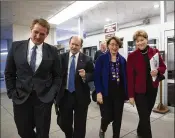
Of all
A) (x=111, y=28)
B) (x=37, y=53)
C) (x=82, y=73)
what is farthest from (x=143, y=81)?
(x=111, y=28)

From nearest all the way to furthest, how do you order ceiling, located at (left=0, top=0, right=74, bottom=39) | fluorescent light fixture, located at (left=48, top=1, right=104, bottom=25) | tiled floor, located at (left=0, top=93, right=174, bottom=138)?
tiled floor, located at (left=0, top=93, right=174, bottom=138), ceiling, located at (left=0, top=0, right=74, bottom=39), fluorescent light fixture, located at (left=48, top=1, right=104, bottom=25)

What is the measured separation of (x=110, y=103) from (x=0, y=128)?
7.71 feet

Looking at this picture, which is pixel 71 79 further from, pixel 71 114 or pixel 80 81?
pixel 71 114

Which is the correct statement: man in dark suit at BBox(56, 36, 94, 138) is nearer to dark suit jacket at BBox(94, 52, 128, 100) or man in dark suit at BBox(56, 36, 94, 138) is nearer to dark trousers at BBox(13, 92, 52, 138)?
dark suit jacket at BBox(94, 52, 128, 100)

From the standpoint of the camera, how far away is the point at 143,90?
223 centimetres

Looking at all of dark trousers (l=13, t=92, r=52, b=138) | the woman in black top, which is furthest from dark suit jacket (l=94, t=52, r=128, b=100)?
dark trousers (l=13, t=92, r=52, b=138)

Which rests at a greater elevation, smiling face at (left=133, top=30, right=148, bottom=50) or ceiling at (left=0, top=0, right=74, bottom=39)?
ceiling at (left=0, top=0, right=74, bottom=39)

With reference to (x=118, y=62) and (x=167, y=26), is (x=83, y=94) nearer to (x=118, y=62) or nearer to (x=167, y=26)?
(x=118, y=62)

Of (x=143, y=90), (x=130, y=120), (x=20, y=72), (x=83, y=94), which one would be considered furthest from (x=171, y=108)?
(x=20, y=72)

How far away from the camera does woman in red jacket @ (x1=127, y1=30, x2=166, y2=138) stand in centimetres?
221

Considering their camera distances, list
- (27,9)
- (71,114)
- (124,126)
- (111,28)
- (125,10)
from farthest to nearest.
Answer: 1. (125,10)
2. (27,9)
3. (111,28)
4. (124,126)
5. (71,114)

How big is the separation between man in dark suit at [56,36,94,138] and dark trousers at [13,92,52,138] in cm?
36

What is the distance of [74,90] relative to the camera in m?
2.08

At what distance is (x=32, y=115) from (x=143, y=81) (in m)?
1.43
